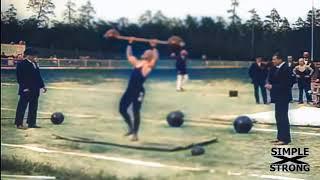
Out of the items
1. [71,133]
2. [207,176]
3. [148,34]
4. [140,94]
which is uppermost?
[148,34]

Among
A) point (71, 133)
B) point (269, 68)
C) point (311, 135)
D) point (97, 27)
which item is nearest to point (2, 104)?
point (71, 133)

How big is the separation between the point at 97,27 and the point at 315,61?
1456mm

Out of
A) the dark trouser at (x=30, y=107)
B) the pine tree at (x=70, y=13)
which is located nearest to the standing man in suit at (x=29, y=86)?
the dark trouser at (x=30, y=107)

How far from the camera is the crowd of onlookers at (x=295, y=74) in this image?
3855mm

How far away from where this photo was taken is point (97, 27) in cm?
393

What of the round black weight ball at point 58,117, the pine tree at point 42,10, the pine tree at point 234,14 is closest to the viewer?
the pine tree at point 234,14

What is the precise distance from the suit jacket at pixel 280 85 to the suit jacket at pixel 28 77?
1.59 m

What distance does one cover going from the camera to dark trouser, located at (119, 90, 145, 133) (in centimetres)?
377

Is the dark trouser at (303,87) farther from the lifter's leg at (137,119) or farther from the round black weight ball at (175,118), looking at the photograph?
the lifter's leg at (137,119)

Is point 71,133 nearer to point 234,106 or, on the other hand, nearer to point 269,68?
point 234,106

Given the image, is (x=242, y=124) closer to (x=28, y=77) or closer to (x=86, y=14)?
(x=86, y=14)

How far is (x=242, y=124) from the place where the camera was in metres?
3.74

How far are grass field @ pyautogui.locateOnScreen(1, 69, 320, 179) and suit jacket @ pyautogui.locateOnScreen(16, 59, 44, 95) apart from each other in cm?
5

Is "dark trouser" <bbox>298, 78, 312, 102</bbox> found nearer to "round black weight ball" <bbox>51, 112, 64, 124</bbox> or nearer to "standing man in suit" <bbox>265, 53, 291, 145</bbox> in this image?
"standing man in suit" <bbox>265, 53, 291, 145</bbox>
